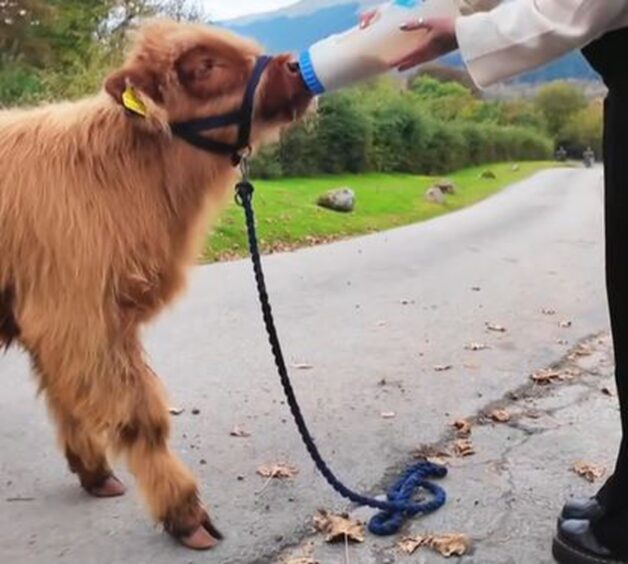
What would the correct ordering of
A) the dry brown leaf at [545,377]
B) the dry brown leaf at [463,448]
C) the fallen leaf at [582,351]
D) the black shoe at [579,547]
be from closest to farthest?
the black shoe at [579,547]
the dry brown leaf at [463,448]
the dry brown leaf at [545,377]
the fallen leaf at [582,351]

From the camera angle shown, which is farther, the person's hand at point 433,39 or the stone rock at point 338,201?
the stone rock at point 338,201

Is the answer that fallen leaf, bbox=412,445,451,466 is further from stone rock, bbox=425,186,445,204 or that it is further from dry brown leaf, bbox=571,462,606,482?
stone rock, bbox=425,186,445,204

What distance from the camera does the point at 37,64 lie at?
80.6ft

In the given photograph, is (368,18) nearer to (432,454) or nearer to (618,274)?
(618,274)

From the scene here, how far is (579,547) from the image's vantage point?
304 cm

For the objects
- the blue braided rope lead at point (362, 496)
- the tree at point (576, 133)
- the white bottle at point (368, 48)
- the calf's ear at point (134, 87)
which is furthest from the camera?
the tree at point (576, 133)

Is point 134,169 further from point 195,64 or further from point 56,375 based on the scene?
point 56,375

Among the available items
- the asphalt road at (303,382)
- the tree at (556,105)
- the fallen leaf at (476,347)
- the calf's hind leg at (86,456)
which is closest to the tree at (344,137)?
the asphalt road at (303,382)

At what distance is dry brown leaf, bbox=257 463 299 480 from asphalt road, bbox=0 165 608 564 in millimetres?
46

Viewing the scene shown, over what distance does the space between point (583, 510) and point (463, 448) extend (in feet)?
3.57

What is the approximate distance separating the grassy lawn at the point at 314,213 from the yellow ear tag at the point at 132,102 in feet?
Result: 13.3

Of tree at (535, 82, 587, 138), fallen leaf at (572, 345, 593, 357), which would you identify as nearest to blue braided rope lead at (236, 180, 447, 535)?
fallen leaf at (572, 345, 593, 357)

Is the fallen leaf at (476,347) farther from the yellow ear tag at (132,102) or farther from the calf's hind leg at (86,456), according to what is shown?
the yellow ear tag at (132,102)

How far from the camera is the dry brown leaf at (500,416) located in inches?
185
